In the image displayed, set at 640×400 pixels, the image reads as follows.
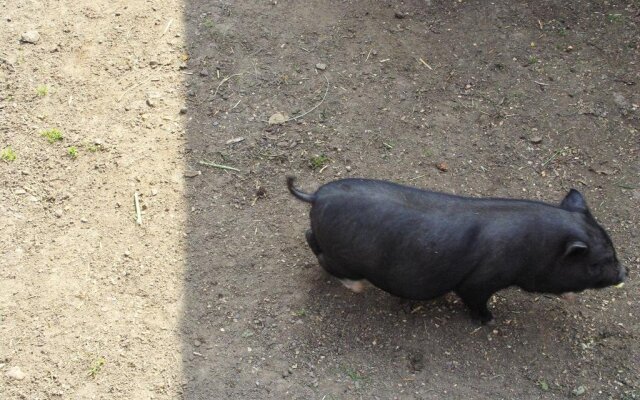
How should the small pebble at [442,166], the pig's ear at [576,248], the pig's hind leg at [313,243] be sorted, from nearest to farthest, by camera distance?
the pig's ear at [576,248]
the pig's hind leg at [313,243]
the small pebble at [442,166]

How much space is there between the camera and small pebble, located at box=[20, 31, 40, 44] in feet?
20.0

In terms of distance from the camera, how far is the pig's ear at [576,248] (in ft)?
12.5

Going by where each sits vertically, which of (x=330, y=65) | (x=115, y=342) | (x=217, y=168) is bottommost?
(x=115, y=342)

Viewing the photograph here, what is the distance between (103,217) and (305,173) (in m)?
1.53

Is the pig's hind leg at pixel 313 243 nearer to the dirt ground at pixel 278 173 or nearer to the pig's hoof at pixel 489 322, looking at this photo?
the dirt ground at pixel 278 173

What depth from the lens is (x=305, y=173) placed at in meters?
5.18

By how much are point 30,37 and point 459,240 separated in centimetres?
444

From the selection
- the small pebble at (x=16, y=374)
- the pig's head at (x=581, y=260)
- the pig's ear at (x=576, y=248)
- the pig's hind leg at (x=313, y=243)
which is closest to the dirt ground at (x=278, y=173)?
the small pebble at (x=16, y=374)

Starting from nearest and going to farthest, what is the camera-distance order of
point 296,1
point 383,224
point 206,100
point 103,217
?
point 383,224, point 103,217, point 206,100, point 296,1

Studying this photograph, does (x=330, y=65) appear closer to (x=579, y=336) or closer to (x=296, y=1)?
(x=296, y=1)

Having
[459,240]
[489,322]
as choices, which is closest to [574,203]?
[459,240]

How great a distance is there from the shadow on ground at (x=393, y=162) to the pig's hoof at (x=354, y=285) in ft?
0.18

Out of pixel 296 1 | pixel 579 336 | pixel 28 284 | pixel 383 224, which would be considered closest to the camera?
pixel 383 224

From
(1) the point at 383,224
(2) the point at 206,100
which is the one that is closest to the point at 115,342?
(1) the point at 383,224
